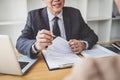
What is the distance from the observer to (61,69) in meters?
0.98

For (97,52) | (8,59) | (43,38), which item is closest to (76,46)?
(97,52)

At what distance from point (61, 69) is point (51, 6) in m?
0.79

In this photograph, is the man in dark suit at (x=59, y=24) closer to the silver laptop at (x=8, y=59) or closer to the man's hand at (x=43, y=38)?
the man's hand at (x=43, y=38)

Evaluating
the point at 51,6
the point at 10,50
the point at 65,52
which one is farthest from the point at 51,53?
the point at 51,6

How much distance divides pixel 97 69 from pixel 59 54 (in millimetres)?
972

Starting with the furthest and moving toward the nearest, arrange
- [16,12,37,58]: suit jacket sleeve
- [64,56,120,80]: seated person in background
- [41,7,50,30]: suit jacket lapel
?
[41,7,50,30]: suit jacket lapel
[16,12,37,58]: suit jacket sleeve
[64,56,120,80]: seated person in background

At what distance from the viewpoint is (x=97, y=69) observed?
0.62 ft

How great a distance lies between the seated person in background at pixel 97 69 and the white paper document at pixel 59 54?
2.77ft

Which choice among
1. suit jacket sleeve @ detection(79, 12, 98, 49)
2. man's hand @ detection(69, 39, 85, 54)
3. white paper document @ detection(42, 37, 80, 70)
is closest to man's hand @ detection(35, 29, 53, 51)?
white paper document @ detection(42, 37, 80, 70)

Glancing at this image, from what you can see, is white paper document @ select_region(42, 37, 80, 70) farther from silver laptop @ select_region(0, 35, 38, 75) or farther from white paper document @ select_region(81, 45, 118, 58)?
silver laptop @ select_region(0, 35, 38, 75)

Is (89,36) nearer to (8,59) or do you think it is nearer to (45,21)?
(45,21)

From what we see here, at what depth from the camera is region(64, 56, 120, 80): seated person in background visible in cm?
18

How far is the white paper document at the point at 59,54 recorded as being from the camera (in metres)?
1.06

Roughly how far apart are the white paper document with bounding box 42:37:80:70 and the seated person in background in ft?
2.77
